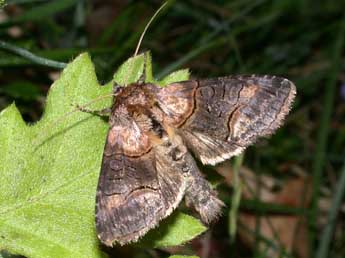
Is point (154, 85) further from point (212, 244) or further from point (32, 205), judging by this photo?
point (212, 244)

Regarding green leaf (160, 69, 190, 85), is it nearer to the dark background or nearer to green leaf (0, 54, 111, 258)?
green leaf (0, 54, 111, 258)

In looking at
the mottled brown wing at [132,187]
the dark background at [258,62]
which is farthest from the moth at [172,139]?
the dark background at [258,62]

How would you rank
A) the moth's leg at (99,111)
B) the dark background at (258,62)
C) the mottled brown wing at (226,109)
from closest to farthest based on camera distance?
the moth's leg at (99,111)
the mottled brown wing at (226,109)
the dark background at (258,62)

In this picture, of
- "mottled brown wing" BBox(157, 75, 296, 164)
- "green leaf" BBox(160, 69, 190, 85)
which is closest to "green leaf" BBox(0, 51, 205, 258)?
"green leaf" BBox(160, 69, 190, 85)

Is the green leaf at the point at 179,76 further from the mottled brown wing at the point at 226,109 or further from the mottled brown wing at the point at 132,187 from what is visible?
the mottled brown wing at the point at 132,187

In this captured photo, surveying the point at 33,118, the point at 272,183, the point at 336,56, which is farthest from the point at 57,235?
the point at 336,56

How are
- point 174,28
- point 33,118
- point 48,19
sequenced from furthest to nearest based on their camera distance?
point 174,28
point 48,19
point 33,118
